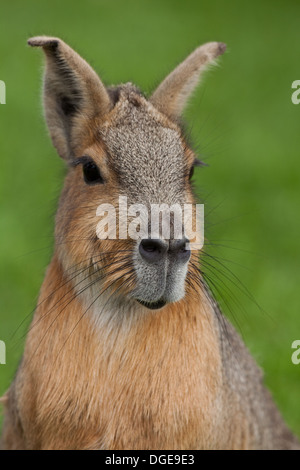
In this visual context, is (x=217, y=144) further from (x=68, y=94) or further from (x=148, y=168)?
(x=148, y=168)

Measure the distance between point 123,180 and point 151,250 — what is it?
1.40ft

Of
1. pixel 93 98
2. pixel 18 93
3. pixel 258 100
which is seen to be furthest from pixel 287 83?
pixel 93 98

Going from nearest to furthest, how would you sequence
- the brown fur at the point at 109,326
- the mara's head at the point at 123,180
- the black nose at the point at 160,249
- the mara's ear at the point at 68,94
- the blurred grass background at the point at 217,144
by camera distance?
the black nose at the point at 160,249, the mara's head at the point at 123,180, the brown fur at the point at 109,326, the mara's ear at the point at 68,94, the blurred grass background at the point at 217,144

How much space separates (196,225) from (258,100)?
32.4ft

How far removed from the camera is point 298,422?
23.5ft

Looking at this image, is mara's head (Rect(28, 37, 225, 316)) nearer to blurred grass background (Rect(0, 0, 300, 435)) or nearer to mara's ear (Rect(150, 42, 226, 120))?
mara's ear (Rect(150, 42, 226, 120))

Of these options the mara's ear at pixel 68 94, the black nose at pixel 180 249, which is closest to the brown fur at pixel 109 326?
the mara's ear at pixel 68 94

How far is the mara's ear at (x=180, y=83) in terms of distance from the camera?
16.5 feet

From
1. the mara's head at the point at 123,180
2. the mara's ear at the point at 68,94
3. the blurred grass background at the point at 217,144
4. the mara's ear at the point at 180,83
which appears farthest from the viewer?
the blurred grass background at the point at 217,144

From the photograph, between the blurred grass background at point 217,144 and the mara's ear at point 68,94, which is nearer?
the mara's ear at point 68,94

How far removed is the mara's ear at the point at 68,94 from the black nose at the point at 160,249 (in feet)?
3.02

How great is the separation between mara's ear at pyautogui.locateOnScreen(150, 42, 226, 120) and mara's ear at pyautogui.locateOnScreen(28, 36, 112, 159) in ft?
1.09

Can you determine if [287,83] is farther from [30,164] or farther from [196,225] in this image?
[196,225]

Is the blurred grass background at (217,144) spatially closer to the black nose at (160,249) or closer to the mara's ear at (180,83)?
the mara's ear at (180,83)
